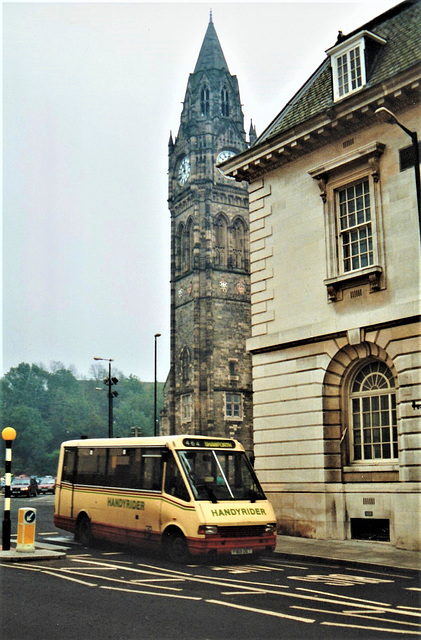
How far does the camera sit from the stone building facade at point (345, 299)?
18.5 meters

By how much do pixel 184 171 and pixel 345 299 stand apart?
208 ft

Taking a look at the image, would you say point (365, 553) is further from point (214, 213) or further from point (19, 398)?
point (19, 398)

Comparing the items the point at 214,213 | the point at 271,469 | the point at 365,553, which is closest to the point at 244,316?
the point at 214,213

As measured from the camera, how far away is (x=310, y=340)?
2102 cm

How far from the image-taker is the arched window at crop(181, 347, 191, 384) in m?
74.6

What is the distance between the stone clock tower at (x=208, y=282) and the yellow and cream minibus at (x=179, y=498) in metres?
52.5

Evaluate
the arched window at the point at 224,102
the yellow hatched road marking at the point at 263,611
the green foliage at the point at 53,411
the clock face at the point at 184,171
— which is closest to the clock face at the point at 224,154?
the clock face at the point at 184,171

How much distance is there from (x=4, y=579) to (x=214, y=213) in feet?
218

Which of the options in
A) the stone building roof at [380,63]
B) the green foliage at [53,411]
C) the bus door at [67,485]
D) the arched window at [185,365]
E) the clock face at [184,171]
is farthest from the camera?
the green foliage at [53,411]

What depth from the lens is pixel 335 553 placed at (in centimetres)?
1667

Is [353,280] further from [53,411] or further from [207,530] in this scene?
[53,411]

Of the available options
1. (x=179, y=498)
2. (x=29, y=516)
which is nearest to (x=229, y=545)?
(x=179, y=498)

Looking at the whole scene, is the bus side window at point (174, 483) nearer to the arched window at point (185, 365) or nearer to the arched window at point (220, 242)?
the arched window at point (185, 365)

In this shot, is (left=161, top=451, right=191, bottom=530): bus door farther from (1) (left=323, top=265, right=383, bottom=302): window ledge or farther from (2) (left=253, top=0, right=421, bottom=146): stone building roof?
(2) (left=253, top=0, right=421, bottom=146): stone building roof
